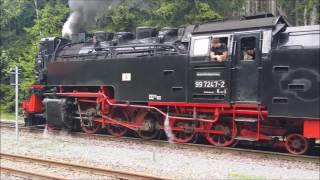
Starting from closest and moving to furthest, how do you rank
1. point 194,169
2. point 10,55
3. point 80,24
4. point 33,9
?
point 194,169 < point 80,24 < point 10,55 < point 33,9

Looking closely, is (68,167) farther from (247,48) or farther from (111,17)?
(111,17)

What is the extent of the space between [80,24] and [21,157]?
7.88m

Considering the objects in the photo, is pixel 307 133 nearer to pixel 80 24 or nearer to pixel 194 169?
pixel 194 169

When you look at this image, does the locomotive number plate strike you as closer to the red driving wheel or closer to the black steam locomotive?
the black steam locomotive

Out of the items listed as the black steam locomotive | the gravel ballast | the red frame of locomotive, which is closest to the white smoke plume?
the black steam locomotive

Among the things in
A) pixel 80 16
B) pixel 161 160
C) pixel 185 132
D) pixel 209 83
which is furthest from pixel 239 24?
pixel 80 16

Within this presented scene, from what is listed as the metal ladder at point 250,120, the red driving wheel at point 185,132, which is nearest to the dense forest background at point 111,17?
the red driving wheel at point 185,132

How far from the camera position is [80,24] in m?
17.0

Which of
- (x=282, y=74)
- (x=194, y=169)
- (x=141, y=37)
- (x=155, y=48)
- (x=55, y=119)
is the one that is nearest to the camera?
(x=194, y=169)

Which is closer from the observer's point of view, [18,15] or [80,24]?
[80,24]

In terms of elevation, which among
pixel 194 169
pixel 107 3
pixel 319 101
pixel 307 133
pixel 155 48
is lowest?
pixel 194 169

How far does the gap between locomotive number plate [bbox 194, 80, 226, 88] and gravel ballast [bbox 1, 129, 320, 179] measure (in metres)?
1.58

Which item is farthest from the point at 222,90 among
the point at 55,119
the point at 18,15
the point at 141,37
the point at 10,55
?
the point at 18,15

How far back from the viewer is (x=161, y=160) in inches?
390
